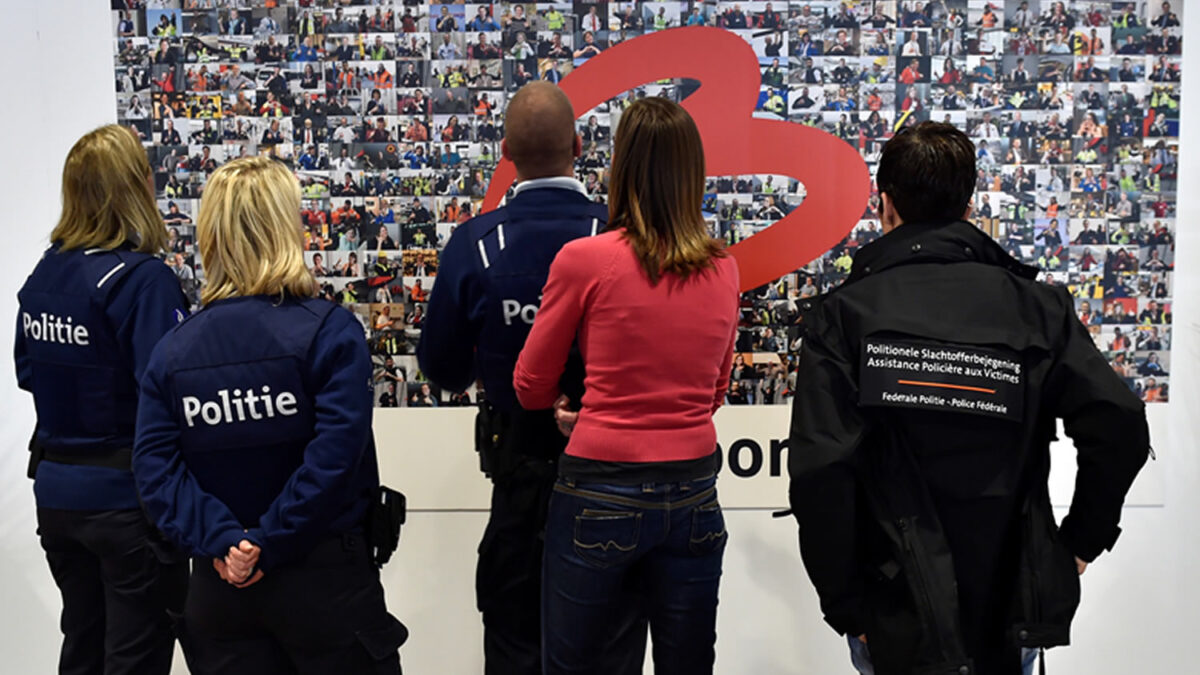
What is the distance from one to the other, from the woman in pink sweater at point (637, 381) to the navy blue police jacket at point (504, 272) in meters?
0.20

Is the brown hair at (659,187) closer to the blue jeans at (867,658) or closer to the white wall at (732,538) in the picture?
the blue jeans at (867,658)

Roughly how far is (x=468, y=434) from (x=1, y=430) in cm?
155

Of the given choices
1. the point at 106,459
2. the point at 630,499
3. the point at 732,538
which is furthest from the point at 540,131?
the point at 732,538

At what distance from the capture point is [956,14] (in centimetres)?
265

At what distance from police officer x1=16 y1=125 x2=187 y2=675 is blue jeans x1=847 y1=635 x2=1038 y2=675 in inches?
58.3

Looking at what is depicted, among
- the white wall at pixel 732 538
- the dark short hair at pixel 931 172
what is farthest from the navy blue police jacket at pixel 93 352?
the dark short hair at pixel 931 172

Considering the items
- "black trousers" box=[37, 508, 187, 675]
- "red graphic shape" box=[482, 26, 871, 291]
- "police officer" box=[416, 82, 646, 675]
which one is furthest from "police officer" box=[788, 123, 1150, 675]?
"black trousers" box=[37, 508, 187, 675]

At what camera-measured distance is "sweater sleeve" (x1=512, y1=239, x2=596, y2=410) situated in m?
1.75

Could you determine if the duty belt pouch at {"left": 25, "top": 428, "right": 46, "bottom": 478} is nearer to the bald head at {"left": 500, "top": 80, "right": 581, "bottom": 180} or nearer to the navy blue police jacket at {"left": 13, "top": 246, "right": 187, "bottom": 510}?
the navy blue police jacket at {"left": 13, "top": 246, "right": 187, "bottom": 510}

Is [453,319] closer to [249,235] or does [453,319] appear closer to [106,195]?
[249,235]

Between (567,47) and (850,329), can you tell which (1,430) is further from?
(850,329)

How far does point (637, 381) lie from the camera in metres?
1.76

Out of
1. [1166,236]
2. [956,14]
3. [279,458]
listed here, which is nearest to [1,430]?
[279,458]

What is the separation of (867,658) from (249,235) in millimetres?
1386
